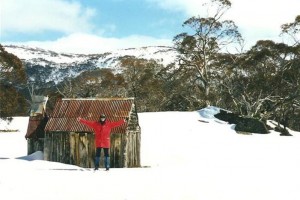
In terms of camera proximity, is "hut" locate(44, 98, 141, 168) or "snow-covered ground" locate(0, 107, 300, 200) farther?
"hut" locate(44, 98, 141, 168)

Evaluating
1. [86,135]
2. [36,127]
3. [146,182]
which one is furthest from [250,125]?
[146,182]

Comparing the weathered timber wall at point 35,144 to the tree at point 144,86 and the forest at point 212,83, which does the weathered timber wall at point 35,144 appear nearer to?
the forest at point 212,83

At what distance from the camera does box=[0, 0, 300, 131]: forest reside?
146 ft

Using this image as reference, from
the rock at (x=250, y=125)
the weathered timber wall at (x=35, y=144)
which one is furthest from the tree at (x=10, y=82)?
the weathered timber wall at (x=35, y=144)

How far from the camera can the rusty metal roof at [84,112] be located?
20.0 metres

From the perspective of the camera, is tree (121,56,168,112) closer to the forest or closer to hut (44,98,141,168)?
the forest

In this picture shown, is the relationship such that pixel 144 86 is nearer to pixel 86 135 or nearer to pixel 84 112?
pixel 84 112

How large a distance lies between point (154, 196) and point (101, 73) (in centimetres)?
6409

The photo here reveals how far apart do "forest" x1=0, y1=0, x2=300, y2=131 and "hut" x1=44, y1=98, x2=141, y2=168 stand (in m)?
21.7

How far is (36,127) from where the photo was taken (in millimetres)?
21047

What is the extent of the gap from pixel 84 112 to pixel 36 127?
2.41m

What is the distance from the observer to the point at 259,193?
11391mm

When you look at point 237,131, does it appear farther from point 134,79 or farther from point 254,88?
point 134,79

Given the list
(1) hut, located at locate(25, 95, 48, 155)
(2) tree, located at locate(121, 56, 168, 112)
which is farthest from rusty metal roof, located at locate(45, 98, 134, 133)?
(2) tree, located at locate(121, 56, 168, 112)
